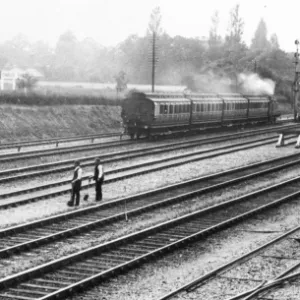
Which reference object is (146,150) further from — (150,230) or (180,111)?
(150,230)

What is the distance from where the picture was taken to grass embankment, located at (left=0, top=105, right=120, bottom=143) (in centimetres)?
4073

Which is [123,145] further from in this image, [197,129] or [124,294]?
[124,294]

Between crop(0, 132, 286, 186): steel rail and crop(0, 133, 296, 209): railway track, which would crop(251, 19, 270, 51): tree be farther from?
crop(0, 132, 286, 186): steel rail

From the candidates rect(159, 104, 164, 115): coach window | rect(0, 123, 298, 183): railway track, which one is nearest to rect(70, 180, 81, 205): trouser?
rect(0, 123, 298, 183): railway track

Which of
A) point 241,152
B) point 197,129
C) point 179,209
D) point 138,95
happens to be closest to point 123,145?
point 138,95

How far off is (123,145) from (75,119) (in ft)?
A: 36.3

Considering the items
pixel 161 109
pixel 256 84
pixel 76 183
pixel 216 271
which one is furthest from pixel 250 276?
pixel 256 84

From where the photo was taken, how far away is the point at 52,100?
4797cm

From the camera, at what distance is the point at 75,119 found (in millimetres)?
47469

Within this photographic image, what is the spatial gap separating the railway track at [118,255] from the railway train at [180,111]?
19.2 metres

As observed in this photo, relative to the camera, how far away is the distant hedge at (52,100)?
44.7 metres

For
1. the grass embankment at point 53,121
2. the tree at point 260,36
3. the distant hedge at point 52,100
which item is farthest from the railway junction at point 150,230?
the tree at point 260,36

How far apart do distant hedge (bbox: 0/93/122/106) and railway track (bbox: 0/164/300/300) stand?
2721cm

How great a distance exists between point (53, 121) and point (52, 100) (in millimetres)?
3283
